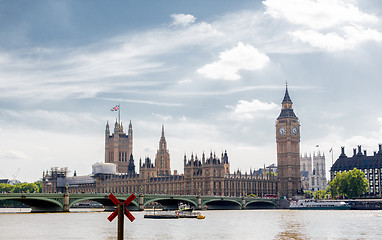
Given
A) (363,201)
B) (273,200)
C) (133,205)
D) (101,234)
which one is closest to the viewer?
(101,234)

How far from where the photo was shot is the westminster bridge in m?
110

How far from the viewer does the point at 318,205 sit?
160375 millimetres

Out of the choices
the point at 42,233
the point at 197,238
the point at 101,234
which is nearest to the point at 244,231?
the point at 197,238

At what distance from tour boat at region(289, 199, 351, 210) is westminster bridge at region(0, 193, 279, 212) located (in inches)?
286

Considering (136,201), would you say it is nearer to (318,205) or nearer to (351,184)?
(318,205)

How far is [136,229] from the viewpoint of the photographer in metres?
74.0

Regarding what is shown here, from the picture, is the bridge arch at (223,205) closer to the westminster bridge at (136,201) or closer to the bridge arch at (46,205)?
the westminster bridge at (136,201)

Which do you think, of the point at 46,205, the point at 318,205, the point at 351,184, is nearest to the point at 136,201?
the point at 46,205

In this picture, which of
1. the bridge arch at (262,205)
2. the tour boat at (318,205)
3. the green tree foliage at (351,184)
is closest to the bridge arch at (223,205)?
the bridge arch at (262,205)

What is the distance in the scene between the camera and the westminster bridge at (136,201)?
11039 cm

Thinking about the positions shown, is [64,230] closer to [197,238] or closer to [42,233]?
[42,233]

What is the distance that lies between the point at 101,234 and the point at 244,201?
97.9 m

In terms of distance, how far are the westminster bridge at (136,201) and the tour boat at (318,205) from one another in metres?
7.27

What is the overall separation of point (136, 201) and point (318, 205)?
5320 centimetres
